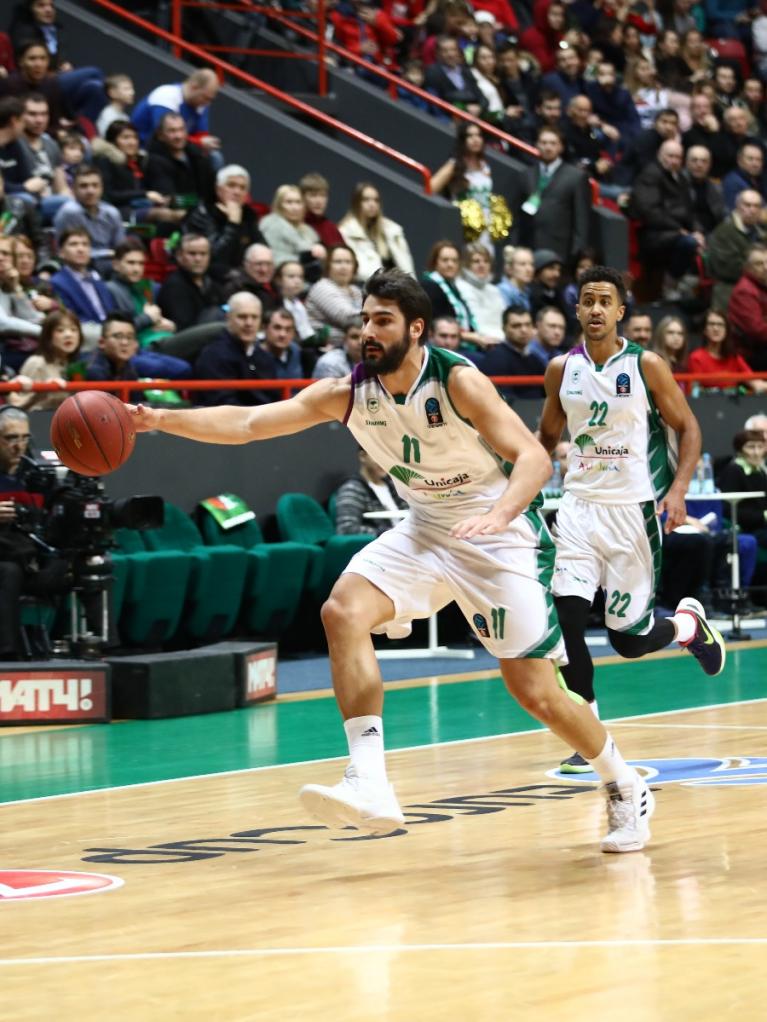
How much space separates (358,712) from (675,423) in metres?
3.05

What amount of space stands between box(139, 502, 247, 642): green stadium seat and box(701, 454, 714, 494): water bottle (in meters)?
3.63

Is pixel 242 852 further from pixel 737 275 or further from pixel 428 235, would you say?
pixel 737 275

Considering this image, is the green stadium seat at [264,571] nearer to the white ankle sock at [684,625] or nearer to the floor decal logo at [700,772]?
the white ankle sock at [684,625]

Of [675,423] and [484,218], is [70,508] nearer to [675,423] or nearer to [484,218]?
[675,423]

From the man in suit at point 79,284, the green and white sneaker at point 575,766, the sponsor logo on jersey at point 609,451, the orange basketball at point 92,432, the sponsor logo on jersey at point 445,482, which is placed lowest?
the green and white sneaker at point 575,766

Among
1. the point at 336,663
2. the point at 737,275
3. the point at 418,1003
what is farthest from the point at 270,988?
the point at 737,275

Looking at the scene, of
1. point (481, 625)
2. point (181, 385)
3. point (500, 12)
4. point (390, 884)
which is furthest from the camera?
point (500, 12)

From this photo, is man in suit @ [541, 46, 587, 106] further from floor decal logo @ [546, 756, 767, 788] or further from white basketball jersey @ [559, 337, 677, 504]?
floor decal logo @ [546, 756, 767, 788]

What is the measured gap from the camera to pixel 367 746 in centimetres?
604

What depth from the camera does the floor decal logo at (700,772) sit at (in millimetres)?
7941

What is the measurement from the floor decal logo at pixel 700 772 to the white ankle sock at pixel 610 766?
55.8 inches

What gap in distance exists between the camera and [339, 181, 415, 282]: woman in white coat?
1577 centimetres

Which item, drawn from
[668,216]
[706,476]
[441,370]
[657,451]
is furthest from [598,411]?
[668,216]

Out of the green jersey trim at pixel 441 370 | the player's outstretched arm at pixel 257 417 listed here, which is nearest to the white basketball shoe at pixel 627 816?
the green jersey trim at pixel 441 370
